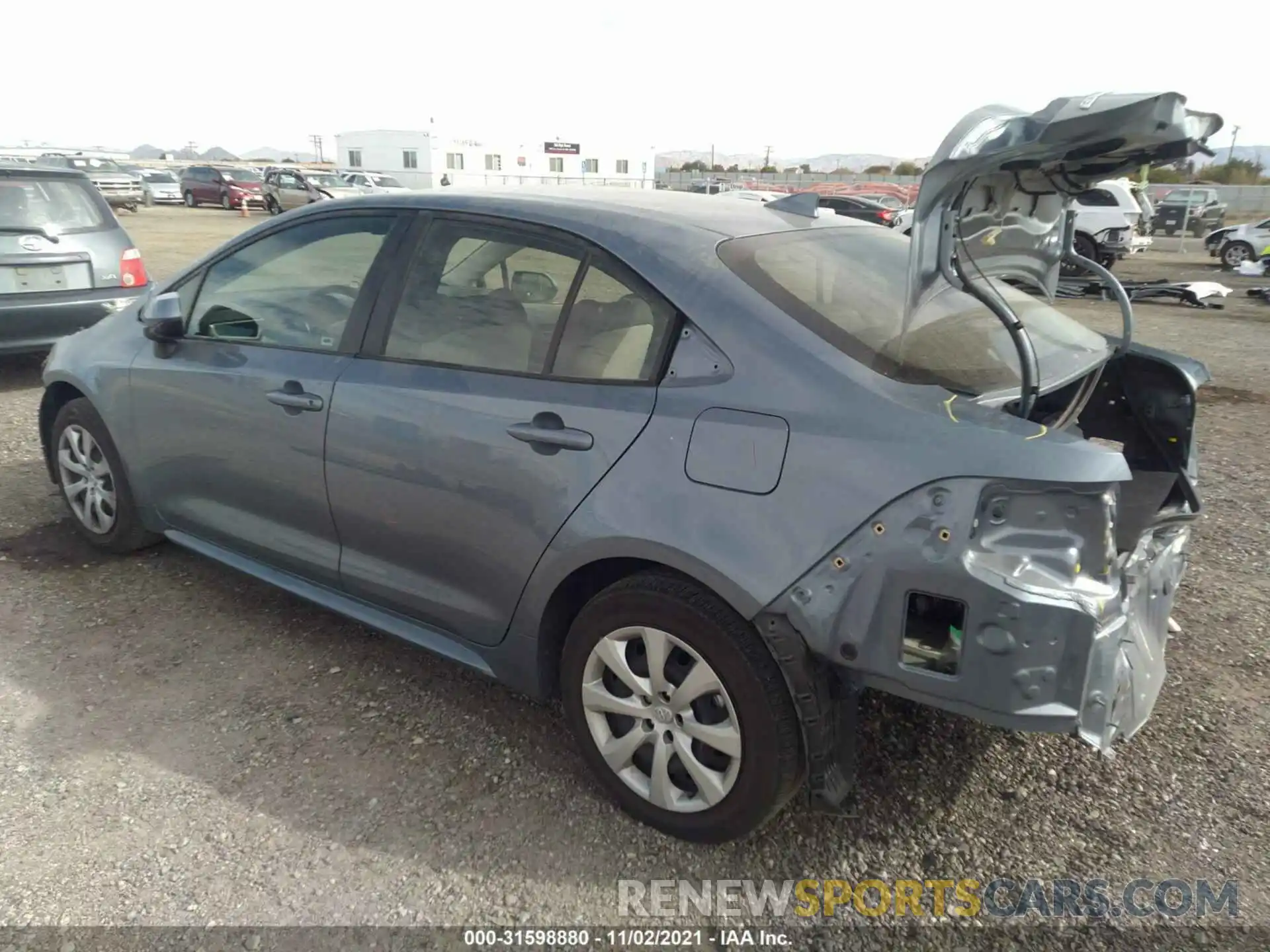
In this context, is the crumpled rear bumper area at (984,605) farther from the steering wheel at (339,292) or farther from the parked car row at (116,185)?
the parked car row at (116,185)

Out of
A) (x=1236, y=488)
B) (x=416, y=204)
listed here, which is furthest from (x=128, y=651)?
(x=1236, y=488)

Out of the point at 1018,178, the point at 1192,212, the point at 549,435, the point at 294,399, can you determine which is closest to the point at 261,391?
the point at 294,399

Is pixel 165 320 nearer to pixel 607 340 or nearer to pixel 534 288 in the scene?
pixel 534 288

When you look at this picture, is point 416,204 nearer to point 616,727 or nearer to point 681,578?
point 681,578

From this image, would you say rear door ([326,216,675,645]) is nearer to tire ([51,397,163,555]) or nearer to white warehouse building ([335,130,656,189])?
tire ([51,397,163,555])

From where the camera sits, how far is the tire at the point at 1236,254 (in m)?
19.8

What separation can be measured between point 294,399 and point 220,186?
126ft

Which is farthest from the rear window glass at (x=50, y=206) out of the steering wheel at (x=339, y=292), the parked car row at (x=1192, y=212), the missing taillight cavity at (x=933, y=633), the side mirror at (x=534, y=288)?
the parked car row at (x=1192, y=212)

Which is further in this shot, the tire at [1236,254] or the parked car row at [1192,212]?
the parked car row at [1192,212]

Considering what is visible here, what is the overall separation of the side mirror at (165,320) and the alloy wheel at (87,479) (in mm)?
734

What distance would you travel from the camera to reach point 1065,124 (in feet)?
6.75

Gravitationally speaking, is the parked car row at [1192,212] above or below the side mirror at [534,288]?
below

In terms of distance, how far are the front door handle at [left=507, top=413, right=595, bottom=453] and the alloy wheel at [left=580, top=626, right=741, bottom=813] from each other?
522 millimetres

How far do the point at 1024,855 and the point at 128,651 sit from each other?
3.16 metres
